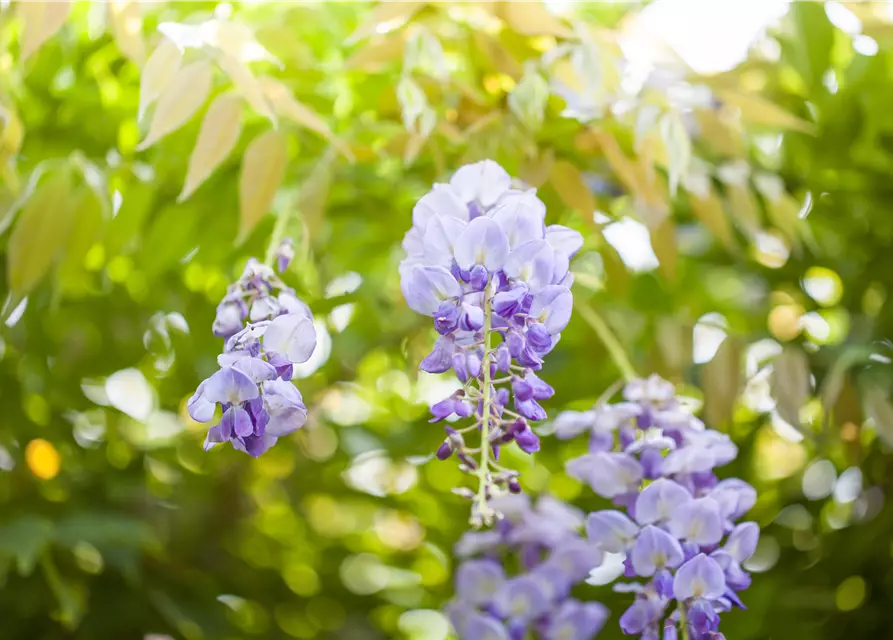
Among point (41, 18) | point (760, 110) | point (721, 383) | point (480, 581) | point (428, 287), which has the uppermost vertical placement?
point (41, 18)

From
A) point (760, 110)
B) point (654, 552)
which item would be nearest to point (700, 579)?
→ point (654, 552)

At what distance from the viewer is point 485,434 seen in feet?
1.73

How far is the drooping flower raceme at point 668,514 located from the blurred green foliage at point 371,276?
0.36 ft

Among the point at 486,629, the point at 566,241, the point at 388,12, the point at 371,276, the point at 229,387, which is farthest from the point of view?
the point at 371,276

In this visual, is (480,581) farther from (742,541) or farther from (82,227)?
(82,227)

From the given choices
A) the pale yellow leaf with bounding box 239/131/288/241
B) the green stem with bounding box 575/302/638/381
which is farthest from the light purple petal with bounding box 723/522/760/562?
the pale yellow leaf with bounding box 239/131/288/241

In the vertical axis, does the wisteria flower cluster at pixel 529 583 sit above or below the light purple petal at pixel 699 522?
below

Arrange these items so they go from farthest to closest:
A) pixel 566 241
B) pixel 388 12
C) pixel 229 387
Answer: pixel 388 12, pixel 566 241, pixel 229 387

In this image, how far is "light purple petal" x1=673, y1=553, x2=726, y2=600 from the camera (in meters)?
0.60

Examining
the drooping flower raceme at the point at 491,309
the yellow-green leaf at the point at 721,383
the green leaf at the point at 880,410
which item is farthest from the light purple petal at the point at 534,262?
the green leaf at the point at 880,410

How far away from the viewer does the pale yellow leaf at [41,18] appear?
676 mm

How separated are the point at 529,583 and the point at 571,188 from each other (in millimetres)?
404

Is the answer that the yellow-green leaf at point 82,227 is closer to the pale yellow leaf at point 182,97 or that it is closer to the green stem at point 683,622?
the pale yellow leaf at point 182,97

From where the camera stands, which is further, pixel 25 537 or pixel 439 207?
pixel 25 537
